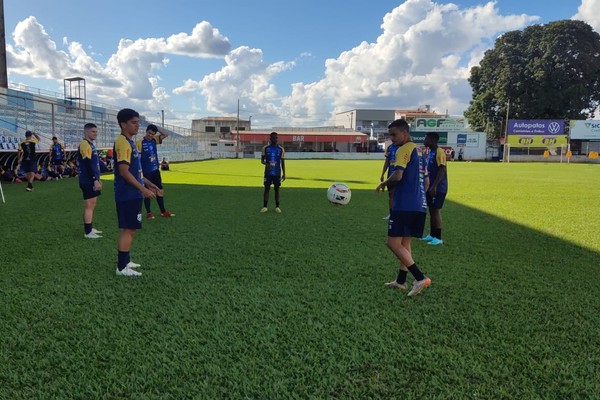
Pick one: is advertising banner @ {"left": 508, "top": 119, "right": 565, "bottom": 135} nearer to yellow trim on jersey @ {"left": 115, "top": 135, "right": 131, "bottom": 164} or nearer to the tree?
the tree

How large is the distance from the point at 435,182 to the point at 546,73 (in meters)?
58.5

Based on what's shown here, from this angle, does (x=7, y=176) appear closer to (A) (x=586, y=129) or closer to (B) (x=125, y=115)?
(B) (x=125, y=115)

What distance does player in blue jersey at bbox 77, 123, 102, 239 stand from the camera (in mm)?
6582

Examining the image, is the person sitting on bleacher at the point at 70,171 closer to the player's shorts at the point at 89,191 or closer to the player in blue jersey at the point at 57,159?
the player in blue jersey at the point at 57,159

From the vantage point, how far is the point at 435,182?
6.39 metres

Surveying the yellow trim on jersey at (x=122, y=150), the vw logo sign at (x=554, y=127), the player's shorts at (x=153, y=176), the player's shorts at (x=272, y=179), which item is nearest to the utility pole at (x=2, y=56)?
the player's shorts at (x=153, y=176)

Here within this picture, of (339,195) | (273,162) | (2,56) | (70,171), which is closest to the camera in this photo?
(339,195)

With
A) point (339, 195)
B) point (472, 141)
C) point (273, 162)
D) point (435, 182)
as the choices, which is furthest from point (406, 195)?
point (472, 141)

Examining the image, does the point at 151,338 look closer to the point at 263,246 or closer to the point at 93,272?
the point at 93,272

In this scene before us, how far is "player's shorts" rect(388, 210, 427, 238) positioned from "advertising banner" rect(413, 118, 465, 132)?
183 ft

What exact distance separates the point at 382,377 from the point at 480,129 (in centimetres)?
6501

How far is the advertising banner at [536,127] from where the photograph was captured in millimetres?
50000

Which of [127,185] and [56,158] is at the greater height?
[56,158]

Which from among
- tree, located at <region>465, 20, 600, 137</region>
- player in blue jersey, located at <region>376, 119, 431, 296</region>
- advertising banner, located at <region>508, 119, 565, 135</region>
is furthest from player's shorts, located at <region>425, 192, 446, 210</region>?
tree, located at <region>465, 20, 600, 137</region>
